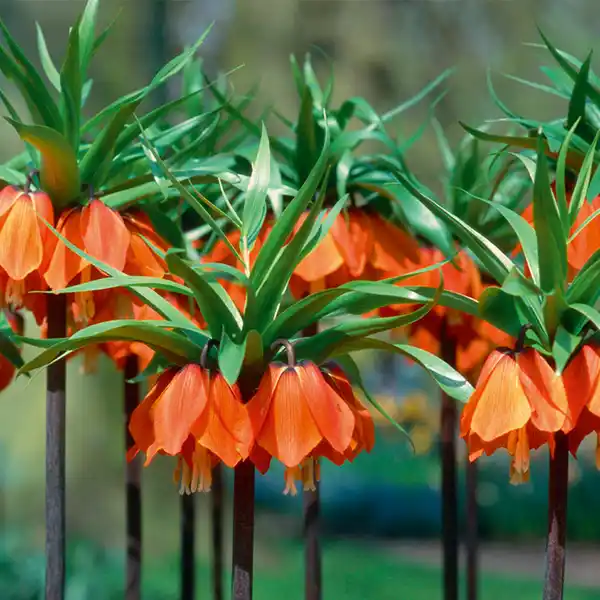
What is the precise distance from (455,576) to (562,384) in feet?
3.93

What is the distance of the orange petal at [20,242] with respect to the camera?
1797 mm

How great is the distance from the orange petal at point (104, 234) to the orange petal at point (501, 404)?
624mm

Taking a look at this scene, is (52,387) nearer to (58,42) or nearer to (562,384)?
(562,384)

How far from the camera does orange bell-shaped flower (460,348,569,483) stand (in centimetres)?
149

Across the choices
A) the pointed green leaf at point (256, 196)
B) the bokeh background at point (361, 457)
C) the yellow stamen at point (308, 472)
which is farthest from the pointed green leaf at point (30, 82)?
the bokeh background at point (361, 457)

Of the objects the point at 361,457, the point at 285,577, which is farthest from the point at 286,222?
the point at 361,457

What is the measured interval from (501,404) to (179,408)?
0.40m

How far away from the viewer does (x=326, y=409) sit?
1510mm

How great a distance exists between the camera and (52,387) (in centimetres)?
194

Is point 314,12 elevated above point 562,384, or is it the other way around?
point 314,12

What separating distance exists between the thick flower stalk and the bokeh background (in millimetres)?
→ 1898

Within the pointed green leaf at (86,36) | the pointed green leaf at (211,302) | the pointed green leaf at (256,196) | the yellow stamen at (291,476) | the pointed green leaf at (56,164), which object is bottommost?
the yellow stamen at (291,476)

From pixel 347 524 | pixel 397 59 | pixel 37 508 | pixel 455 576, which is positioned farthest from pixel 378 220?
pixel 397 59

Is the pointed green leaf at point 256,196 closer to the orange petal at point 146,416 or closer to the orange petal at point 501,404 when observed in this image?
the orange petal at point 146,416
